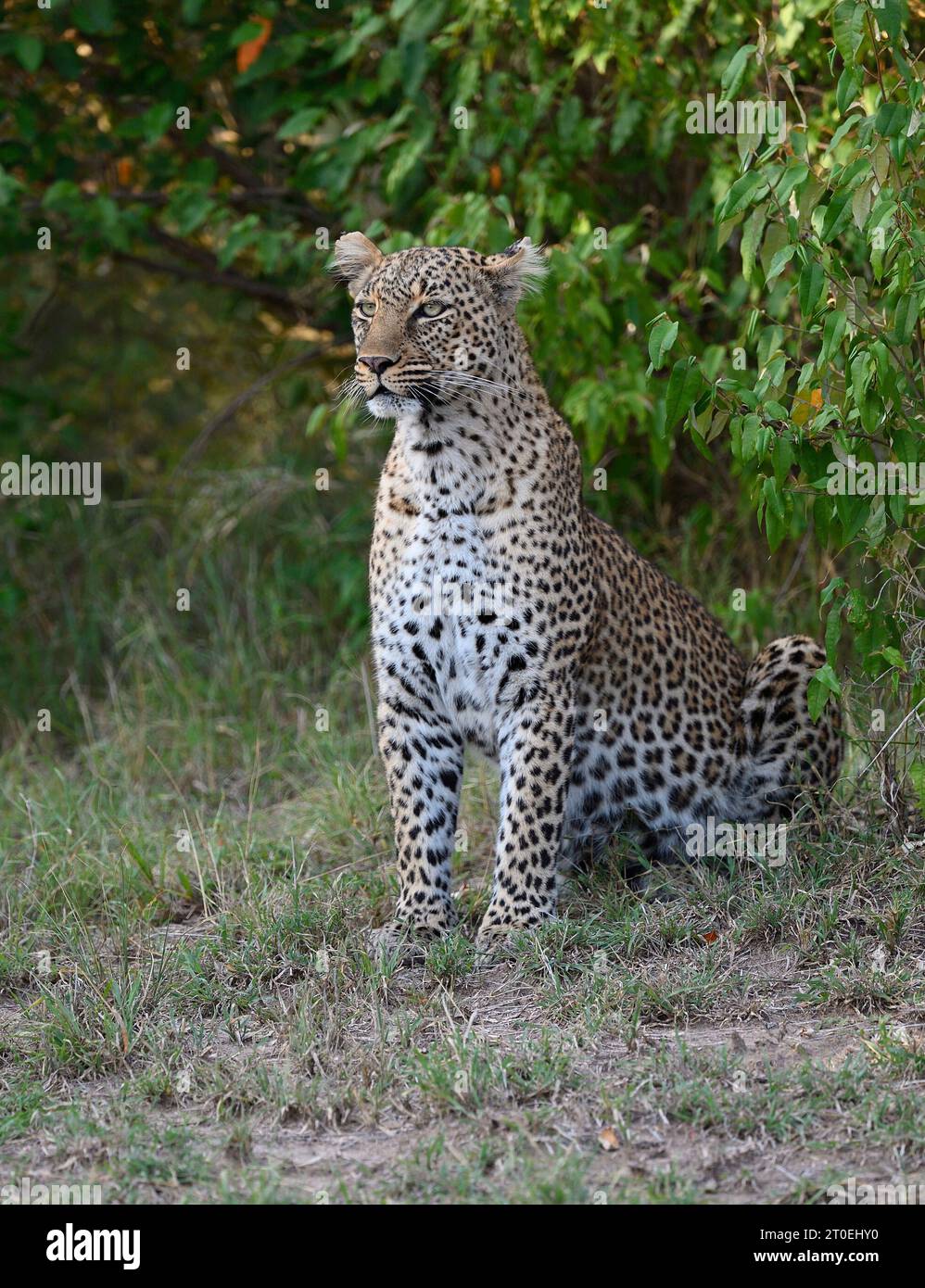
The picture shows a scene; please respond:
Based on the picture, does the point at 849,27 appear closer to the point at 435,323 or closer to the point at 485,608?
the point at 435,323

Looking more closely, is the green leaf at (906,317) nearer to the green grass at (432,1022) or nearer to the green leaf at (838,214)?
the green leaf at (838,214)

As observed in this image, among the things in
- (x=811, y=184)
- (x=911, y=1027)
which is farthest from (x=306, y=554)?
(x=911, y=1027)

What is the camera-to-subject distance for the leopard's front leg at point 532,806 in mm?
5559

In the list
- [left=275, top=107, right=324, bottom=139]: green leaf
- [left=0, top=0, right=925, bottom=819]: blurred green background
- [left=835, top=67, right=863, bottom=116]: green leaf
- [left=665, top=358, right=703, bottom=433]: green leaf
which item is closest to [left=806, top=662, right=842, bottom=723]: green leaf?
[left=0, top=0, right=925, bottom=819]: blurred green background

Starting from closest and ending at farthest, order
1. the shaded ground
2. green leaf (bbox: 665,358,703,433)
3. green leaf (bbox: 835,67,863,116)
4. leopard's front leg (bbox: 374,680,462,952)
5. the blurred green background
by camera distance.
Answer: the shaded ground
green leaf (bbox: 835,67,863,116)
green leaf (bbox: 665,358,703,433)
leopard's front leg (bbox: 374,680,462,952)
the blurred green background

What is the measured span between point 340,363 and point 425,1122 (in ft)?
20.1

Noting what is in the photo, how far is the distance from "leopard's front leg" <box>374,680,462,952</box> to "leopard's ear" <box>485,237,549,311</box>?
139 centimetres

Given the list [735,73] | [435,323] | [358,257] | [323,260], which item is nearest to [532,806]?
[435,323]

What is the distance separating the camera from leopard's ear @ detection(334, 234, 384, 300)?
5.88 metres

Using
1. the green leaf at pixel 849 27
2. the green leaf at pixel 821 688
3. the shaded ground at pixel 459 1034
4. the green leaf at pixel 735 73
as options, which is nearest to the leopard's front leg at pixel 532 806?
the shaded ground at pixel 459 1034

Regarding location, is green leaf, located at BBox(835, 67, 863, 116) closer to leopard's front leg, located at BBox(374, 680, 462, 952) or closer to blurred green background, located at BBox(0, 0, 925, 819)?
blurred green background, located at BBox(0, 0, 925, 819)

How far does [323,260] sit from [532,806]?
3829mm

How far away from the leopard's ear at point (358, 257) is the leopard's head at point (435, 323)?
0.06 metres

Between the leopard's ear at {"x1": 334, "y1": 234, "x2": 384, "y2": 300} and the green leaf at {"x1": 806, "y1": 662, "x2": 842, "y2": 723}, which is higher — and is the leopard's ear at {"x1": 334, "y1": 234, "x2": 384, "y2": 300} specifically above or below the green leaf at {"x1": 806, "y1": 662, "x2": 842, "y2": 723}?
above
